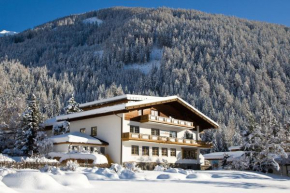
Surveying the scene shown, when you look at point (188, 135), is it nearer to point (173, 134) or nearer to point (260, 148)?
point (173, 134)

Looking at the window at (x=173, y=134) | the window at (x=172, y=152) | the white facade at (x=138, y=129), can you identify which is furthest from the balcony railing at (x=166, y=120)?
the window at (x=172, y=152)

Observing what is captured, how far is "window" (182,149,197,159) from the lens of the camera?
4610 centimetres

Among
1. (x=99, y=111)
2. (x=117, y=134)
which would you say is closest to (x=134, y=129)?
(x=117, y=134)

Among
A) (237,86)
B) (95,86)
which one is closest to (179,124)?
(237,86)

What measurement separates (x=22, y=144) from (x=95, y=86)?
151 meters

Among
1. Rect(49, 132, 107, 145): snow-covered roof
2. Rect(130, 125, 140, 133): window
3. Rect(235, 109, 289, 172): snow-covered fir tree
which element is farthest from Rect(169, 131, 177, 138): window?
Rect(49, 132, 107, 145): snow-covered roof

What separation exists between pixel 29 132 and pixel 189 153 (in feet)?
73.8

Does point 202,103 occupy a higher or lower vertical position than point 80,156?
higher

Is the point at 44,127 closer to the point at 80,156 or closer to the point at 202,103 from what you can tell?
the point at 80,156

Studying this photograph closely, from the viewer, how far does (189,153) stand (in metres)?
47.0

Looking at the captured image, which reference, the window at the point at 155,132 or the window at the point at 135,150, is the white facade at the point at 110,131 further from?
the window at the point at 155,132

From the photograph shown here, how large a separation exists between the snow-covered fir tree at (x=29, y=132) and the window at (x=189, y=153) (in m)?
20.3

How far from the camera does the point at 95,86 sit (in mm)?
191875

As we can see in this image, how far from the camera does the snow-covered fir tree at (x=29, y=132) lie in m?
42.0
